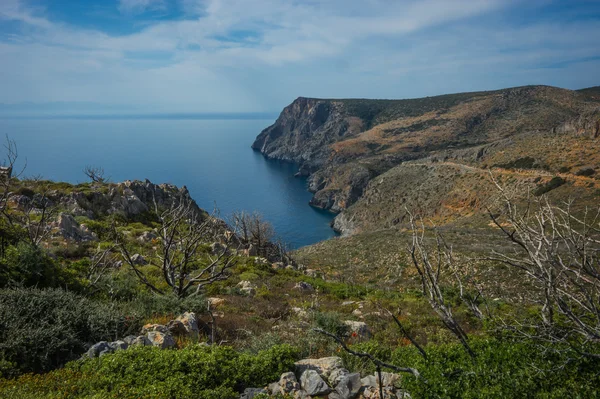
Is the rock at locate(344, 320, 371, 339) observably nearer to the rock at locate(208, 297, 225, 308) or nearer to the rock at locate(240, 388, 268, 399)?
the rock at locate(240, 388, 268, 399)

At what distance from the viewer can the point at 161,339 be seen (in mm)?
7125

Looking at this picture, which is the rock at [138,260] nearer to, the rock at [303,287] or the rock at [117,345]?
the rock at [303,287]

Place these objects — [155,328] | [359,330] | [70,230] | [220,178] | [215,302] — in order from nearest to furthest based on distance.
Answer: [155,328] → [359,330] → [215,302] → [70,230] → [220,178]

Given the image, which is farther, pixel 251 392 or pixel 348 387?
pixel 348 387

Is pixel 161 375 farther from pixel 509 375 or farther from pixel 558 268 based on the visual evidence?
pixel 558 268

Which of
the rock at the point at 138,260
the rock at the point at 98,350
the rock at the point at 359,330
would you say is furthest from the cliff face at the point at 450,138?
the rock at the point at 98,350

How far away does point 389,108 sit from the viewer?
184125mm

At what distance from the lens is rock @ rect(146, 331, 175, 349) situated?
703 centimetres

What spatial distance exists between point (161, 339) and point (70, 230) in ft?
44.4

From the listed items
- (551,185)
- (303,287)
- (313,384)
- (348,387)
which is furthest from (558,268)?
(551,185)

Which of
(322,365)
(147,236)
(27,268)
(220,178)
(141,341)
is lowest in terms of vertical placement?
(220,178)

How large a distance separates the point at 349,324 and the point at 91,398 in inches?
277

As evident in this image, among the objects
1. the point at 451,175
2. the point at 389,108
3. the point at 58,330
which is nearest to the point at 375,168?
→ the point at 451,175

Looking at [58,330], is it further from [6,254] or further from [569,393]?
[569,393]
